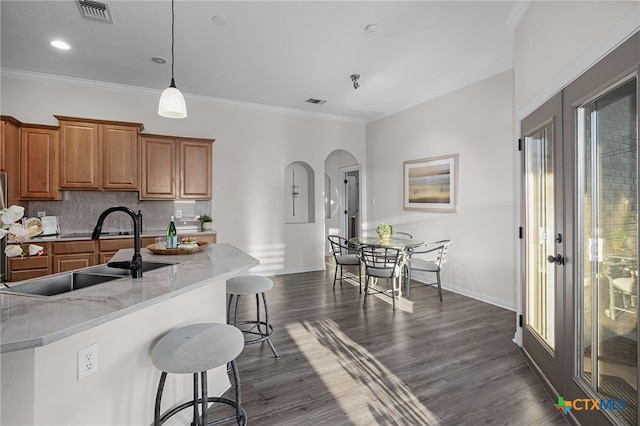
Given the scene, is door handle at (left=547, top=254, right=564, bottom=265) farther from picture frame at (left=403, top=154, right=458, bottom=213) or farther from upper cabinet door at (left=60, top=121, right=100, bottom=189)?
upper cabinet door at (left=60, top=121, right=100, bottom=189)

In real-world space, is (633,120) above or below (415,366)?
above

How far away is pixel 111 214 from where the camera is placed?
490cm

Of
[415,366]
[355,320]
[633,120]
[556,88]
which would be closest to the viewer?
[633,120]

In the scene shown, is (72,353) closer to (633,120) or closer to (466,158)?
(633,120)

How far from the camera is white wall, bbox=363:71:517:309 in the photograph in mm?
4121

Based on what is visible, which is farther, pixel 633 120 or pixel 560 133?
pixel 560 133

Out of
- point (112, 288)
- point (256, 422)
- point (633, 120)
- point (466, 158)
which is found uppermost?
point (466, 158)

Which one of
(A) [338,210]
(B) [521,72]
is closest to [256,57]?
(B) [521,72]

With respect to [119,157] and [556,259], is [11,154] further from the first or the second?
[556,259]

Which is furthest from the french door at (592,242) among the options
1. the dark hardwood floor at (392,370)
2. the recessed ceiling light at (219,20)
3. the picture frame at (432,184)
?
the recessed ceiling light at (219,20)

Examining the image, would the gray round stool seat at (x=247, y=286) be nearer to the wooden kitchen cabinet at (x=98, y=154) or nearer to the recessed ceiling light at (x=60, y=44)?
the wooden kitchen cabinet at (x=98, y=154)

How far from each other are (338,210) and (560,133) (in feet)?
21.7

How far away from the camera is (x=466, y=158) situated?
15.3 ft

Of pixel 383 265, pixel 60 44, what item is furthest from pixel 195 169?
pixel 383 265
